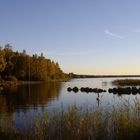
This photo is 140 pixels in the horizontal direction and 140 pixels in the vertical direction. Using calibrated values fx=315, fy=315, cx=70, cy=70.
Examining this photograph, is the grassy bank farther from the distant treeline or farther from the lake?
the distant treeline

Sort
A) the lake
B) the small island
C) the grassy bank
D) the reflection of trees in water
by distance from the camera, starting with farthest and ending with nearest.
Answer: the small island, the reflection of trees in water, the lake, the grassy bank

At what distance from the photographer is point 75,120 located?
13445 millimetres

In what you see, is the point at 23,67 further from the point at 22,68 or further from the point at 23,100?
the point at 23,100

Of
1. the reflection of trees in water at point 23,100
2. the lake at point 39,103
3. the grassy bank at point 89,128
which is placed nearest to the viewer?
the grassy bank at point 89,128

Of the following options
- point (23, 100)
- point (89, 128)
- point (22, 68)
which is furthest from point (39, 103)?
point (22, 68)

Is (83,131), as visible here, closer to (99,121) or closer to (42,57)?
(99,121)

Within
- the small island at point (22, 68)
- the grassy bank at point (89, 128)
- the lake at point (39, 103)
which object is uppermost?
the small island at point (22, 68)

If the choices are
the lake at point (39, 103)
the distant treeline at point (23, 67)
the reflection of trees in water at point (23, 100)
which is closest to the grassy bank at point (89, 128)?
the lake at point (39, 103)

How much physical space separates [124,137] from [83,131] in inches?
66.4

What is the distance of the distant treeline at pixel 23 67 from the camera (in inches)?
4592

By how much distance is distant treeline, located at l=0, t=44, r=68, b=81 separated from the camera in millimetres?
116625

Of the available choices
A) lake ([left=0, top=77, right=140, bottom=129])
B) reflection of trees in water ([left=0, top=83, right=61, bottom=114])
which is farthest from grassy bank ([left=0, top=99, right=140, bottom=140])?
reflection of trees in water ([left=0, top=83, right=61, bottom=114])

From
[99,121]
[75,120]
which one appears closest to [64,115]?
[75,120]

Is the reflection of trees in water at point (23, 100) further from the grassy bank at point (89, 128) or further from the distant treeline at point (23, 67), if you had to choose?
the distant treeline at point (23, 67)
